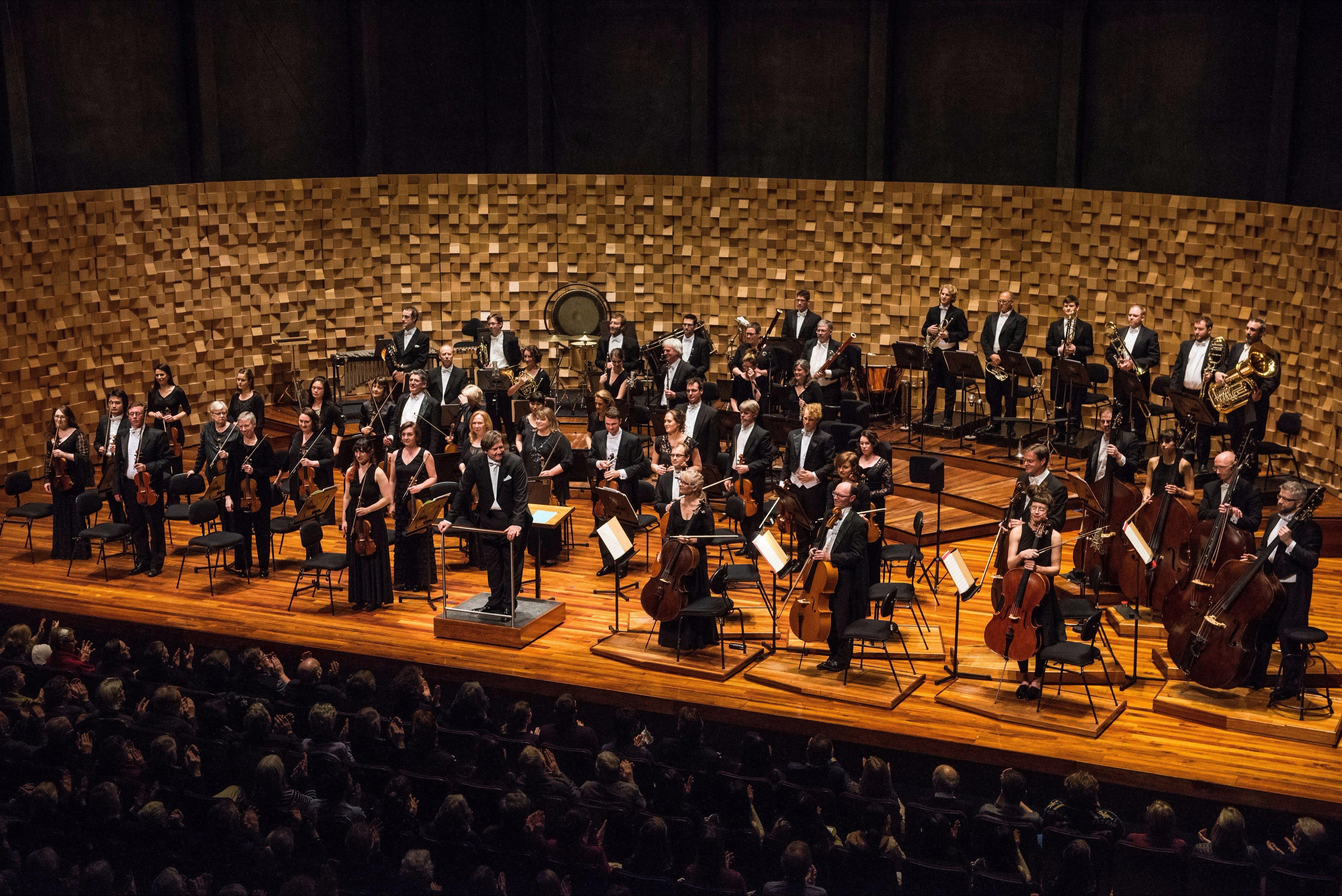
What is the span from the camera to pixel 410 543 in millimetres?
10375

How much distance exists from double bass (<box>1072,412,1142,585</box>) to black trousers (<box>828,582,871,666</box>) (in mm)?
1837

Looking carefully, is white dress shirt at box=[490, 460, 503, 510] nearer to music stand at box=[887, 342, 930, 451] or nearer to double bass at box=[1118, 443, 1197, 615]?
double bass at box=[1118, 443, 1197, 615]

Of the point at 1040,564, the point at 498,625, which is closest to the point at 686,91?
the point at 498,625

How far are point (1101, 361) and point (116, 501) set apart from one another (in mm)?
9512

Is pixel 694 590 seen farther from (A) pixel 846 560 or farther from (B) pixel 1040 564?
(B) pixel 1040 564

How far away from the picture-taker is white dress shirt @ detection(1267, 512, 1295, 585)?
25.9 feet

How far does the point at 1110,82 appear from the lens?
1406cm

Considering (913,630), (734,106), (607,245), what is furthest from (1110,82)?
(913,630)

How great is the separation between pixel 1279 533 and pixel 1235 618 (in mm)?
577

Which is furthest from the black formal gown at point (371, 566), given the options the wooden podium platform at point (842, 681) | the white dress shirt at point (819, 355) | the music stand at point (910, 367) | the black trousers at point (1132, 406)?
the black trousers at point (1132, 406)

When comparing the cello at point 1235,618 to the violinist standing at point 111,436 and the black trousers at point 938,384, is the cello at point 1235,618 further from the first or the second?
the violinist standing at point 111,436

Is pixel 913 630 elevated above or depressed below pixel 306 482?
below

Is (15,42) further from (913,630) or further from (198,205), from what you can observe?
(913,630)

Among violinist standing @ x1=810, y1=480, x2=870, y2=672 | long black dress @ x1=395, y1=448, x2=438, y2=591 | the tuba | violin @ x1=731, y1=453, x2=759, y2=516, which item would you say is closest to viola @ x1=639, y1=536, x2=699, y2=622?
violinist standing @ x1=810, y1=480, x2=870, y2=672
